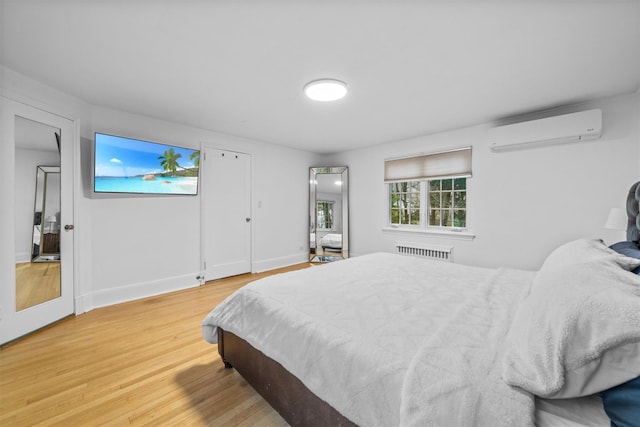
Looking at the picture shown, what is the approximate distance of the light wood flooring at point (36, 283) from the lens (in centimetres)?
222

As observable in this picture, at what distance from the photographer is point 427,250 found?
3955 mm

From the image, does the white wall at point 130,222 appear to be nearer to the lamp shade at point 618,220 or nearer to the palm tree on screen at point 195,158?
the palm tree on screen at point 195,158

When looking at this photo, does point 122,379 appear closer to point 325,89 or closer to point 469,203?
point 325,89

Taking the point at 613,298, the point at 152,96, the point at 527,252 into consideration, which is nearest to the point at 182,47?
the point at 152,96

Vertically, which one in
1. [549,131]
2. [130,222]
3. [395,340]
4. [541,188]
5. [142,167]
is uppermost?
[549,131]

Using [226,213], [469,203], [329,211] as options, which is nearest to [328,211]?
[329,211]

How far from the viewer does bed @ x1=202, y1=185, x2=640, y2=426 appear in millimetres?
714

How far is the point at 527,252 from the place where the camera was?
3125 mm

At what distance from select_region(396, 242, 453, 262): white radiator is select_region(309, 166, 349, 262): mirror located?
4.12ft

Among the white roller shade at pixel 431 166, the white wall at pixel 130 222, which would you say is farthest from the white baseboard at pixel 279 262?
the white roller shade at pixel 431 166

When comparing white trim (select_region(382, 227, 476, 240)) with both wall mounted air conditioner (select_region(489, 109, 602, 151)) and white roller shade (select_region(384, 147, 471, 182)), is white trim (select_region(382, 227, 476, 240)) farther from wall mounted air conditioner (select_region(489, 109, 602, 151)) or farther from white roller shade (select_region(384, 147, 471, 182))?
wall mounted air conditioner (select_region(489, 109, 602, 151))

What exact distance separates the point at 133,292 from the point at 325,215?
133 inches

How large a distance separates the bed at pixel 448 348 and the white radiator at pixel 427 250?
6.88 feet

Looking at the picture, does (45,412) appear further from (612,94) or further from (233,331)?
(612,94)
